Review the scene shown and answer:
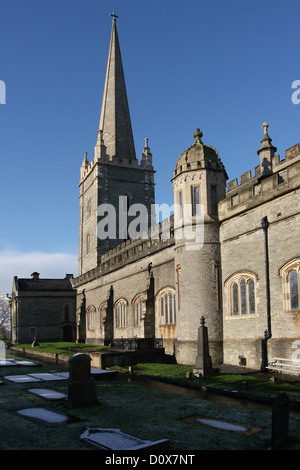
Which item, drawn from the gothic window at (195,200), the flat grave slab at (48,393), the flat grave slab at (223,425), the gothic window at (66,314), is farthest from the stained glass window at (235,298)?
the gothic window at (66,314)

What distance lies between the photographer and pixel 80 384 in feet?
33.0

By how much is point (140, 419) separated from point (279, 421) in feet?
9.77

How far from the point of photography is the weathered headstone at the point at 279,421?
685 centimetres

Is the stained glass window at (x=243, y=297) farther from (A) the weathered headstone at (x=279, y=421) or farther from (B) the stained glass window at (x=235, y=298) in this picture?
(A) the weathered headstone at (x=279, y=421)

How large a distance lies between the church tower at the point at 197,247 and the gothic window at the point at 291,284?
3818 mm

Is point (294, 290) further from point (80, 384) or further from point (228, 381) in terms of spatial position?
point (80, 384)

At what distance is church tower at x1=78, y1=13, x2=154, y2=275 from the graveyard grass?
→ 3469 centimetres

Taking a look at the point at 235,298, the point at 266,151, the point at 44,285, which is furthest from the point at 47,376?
the point at 44,285

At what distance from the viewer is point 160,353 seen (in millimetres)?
21938

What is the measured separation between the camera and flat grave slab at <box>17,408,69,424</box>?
27.6 ft

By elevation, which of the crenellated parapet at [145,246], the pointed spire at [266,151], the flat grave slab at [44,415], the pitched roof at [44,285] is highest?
the pointed spire at [266,151]

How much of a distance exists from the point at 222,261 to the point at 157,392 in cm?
785

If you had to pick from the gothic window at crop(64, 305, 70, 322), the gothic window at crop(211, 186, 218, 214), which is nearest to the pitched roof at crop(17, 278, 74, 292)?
the gothic window at crop(64, 305, 70, 322)
